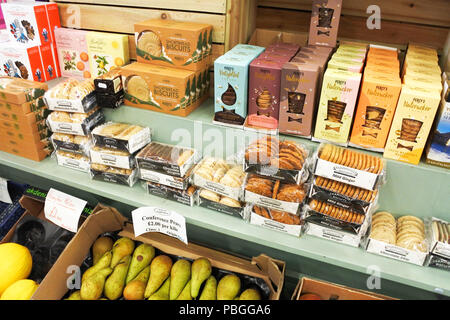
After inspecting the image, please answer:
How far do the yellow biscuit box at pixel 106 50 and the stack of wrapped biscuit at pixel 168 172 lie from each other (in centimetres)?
53

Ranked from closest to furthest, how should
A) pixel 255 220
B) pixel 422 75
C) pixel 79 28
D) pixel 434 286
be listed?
pixel 434 286 < pixel 422 75 < pixel 255 220 < pixel 79 28

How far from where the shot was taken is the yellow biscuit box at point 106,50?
168cm

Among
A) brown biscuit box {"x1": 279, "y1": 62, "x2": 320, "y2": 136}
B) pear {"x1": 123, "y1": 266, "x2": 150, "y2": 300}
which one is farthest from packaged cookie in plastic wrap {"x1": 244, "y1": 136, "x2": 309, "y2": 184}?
pear {"x1": 123, "y1": 266, "x2": 150, "y2": 300}

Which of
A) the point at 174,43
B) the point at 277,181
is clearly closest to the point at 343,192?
the point at 277,181

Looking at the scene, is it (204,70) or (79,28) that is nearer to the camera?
(204,70)

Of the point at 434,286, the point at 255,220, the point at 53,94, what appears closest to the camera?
the point at 434,286

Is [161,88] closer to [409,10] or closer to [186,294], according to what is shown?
[186,294]

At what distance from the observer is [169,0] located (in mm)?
1617

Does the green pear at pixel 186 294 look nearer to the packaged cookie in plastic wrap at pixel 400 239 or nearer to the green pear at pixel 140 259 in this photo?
the green pear at pixel 140 259

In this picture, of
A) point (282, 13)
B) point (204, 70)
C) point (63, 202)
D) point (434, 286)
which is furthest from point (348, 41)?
point (63, 202)

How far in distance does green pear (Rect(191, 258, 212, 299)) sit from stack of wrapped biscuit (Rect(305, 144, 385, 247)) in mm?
521

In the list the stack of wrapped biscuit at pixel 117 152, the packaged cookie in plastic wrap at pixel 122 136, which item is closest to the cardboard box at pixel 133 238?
the stack of wrapped biscuit at pixel 117 152

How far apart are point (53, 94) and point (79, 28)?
53 centimetres

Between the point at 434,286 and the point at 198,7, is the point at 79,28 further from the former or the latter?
the point at 434,286
